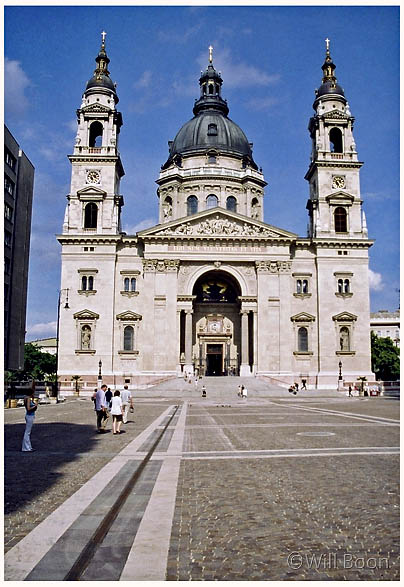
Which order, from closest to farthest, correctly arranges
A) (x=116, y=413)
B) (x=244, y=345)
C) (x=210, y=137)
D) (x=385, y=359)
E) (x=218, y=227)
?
(x=116, y=413) → (x=244, y=345) → (x=218, y=227) → (x=210, y=137) → (x=385, y=359)

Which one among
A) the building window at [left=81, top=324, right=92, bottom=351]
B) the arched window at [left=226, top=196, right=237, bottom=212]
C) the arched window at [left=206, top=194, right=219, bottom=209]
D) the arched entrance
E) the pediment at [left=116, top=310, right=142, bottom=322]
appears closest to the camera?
the building window at [left=81, top=324, right=92, bottom=351]

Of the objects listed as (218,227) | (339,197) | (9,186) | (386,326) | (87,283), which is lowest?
(386,326)

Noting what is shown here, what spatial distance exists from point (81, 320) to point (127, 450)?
47108 millimetres

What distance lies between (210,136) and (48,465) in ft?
228

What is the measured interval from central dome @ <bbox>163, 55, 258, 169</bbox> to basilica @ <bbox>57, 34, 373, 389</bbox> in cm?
1284

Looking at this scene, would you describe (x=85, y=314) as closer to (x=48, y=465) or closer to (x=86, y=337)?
(x=86, y=337)

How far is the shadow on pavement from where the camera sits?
9898 mm

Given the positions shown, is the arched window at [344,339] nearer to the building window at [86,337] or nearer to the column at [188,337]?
the column at [188,337]

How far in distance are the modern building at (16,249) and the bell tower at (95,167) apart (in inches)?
1244

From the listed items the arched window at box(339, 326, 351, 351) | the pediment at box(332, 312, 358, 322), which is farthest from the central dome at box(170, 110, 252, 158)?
the arched window at box(339, 326, 351, 351)

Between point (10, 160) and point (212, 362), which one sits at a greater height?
point (10, 160)

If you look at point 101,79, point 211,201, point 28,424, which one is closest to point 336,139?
point 211,201

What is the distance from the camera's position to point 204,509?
861cm

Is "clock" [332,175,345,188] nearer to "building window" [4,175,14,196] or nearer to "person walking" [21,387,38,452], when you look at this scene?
"building window" [4,175,14,196]
